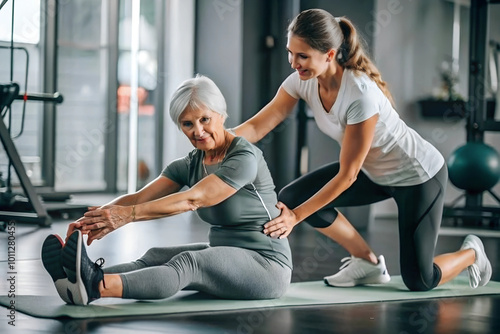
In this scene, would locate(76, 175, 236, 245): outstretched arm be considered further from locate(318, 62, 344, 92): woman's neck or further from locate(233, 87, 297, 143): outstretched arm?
locate(318, 62, 344, 92): woman's neck

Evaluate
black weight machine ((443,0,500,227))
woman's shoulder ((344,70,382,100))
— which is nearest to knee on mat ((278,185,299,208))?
woman's shoulder ((344,70,382,100))

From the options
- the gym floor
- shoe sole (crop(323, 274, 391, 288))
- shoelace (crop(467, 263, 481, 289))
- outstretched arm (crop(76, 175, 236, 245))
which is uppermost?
outstretched arm (crop(76, 175, 236, 245))

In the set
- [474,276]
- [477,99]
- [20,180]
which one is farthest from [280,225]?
[477,99]

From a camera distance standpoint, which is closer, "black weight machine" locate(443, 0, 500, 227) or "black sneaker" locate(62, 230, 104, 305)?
"black sneaker" locate(62, 230, 104, 305)

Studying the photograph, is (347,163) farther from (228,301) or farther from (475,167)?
(475,167)

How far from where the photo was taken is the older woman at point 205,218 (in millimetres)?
2273

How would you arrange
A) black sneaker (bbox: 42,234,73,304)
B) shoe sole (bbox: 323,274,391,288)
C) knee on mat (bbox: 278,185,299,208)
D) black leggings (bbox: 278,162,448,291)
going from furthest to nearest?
shoe sole (bbox: 323,274,391,288)
knee on mat (bbox: 278,185,299,208)
black leggings (bbox: 278,162,448,291)
black sneaker (bbox: 42,234,73,304)

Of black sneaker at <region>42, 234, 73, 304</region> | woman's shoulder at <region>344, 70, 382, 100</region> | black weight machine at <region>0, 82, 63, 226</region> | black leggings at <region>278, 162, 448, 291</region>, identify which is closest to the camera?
black sneaker at <region>42, 234, 73, 304</region>

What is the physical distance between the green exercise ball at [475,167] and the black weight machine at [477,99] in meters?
0.16

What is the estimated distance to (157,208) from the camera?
2271 mm

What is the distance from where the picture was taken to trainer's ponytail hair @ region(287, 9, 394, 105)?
8.29 feet

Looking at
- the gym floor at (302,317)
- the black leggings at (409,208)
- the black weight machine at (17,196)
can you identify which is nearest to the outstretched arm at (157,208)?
the gym floor at (302,317)

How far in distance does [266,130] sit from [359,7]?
9.38ft

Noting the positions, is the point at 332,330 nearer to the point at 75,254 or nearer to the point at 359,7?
the point at 75,254
